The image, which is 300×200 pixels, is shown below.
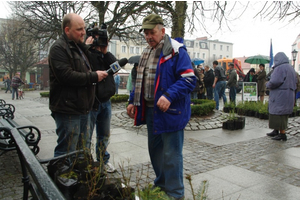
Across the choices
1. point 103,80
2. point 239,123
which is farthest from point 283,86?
point 103,80

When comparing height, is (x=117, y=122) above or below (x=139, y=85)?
below

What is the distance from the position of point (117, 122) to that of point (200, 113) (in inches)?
102

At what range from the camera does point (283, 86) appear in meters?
5.96

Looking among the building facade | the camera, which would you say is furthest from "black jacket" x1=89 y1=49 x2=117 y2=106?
the building facade

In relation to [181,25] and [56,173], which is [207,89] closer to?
[181,25]

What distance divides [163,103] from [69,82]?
99cm

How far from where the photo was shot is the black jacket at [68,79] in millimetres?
2682

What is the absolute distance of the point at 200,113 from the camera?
325 inches

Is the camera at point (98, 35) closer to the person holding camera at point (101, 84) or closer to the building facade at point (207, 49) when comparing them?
the person holding camera at point (101, 84)

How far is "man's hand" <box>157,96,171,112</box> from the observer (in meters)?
2.47

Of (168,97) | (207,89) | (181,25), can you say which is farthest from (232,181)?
(207,89)

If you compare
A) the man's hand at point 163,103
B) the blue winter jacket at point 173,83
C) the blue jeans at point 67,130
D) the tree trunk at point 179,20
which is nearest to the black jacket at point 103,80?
the blue jeans at point 67,130

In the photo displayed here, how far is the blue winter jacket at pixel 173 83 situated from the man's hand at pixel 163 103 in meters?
0.09

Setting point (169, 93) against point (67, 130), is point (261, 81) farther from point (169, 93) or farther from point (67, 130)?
point (67, 130)
